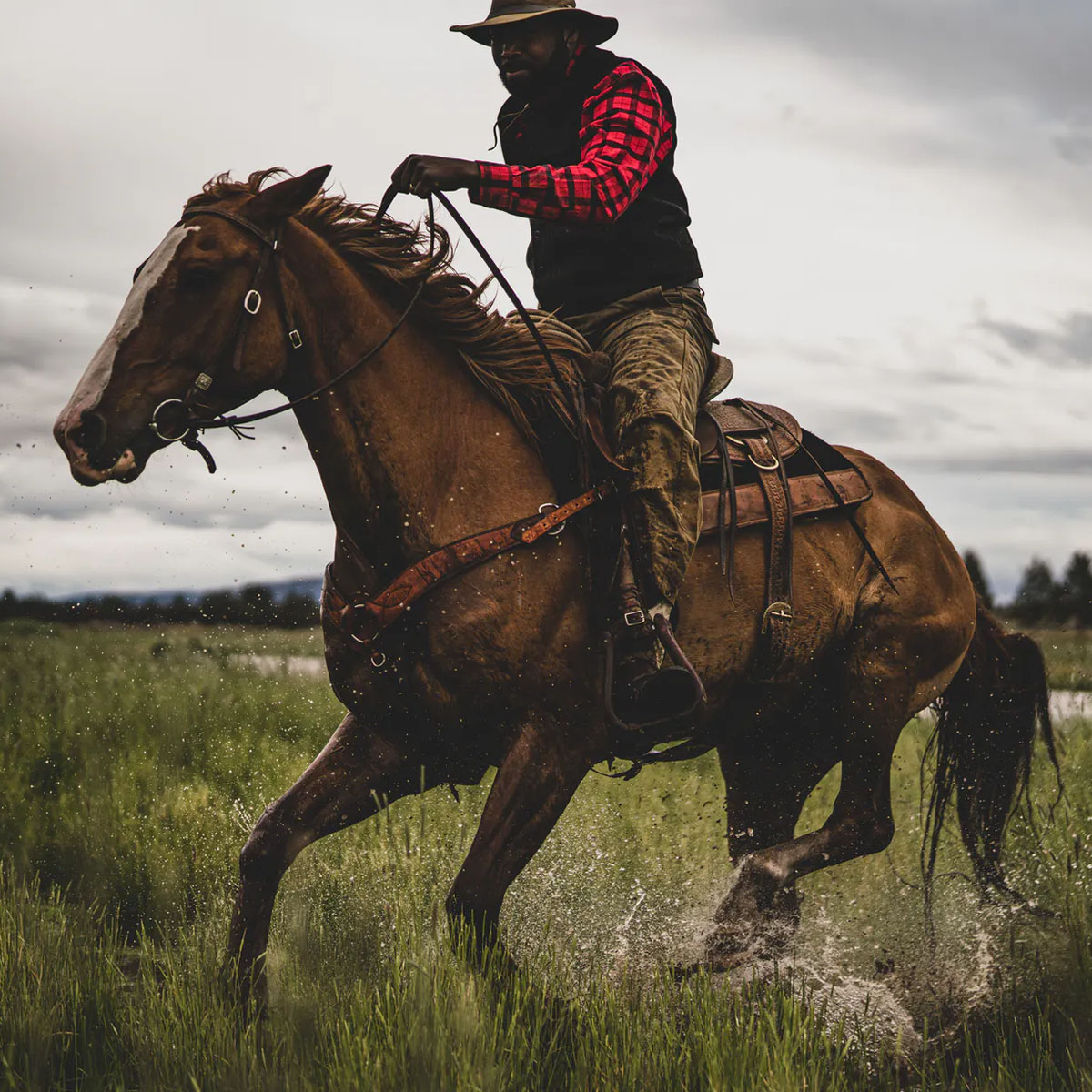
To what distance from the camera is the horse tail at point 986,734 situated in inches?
230

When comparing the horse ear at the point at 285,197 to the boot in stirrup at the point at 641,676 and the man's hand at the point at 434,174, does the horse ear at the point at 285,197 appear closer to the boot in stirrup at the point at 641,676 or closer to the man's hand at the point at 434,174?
the man's hand at the point at 434,174

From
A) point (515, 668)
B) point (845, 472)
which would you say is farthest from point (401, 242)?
point (845, 472)

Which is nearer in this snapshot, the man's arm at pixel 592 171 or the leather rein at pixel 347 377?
the leather rein at pixel 347 377

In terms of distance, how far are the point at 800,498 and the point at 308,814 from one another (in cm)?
239

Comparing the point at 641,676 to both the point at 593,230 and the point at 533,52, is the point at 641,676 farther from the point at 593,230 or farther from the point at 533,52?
the point at 533,52

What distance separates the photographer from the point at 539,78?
470 cm

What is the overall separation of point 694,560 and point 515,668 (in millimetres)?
1004

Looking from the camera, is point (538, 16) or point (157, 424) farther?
point (538, 16)

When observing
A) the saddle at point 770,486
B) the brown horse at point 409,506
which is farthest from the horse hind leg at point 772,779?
the saddle at point 770,486

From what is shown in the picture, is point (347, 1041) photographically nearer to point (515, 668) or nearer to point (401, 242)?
point (515, 668)

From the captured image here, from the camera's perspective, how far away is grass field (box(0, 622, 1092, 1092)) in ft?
11.3

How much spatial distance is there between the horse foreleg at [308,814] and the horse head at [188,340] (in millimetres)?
1382

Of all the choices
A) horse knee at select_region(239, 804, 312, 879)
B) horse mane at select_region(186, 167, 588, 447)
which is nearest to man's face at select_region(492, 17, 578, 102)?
horse mane at select_region(186, 167, 588, 447)

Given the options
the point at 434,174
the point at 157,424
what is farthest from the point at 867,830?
the point at 157,424
